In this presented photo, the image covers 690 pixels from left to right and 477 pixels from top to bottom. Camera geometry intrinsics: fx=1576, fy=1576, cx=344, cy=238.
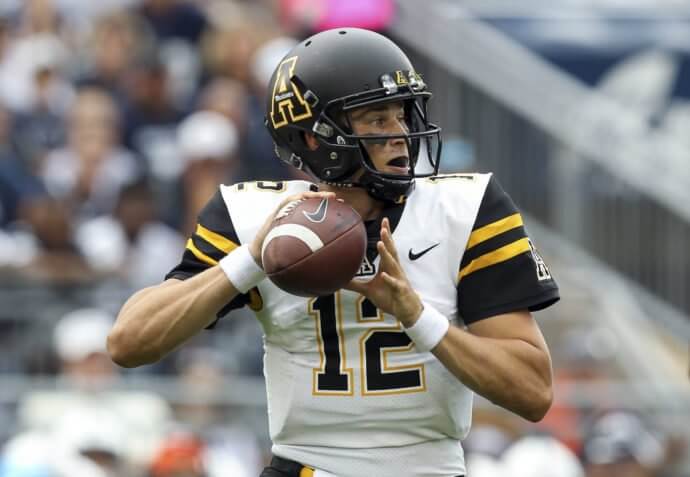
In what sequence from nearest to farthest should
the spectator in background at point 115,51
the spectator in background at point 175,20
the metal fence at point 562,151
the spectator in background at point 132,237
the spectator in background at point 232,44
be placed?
the spectator in background at point 132,237 < the metal fence at point 562,151 < the spectator in background at point 115,51 < the spectator in background at point 232,44 < the spectator in background at point 175,20

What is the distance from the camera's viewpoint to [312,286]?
13.9 ft

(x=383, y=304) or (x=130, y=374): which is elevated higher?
(x=383, y=304)

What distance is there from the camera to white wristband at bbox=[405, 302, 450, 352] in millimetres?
4273

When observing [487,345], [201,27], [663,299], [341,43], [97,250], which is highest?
[341,43]

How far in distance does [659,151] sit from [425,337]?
5.72m

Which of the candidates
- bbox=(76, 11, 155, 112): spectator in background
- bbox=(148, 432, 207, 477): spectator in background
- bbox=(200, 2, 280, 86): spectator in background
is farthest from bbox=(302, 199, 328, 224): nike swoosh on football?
bbox=(200, 2, 280, 86): spectator in background

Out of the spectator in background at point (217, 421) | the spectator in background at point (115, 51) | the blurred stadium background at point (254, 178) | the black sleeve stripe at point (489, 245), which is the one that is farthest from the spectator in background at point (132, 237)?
the black sleeve stripe at point (489, 245)

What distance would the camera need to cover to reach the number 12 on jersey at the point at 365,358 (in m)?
4.50

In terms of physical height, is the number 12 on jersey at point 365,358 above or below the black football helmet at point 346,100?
below

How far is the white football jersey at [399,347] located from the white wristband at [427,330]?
21 cm

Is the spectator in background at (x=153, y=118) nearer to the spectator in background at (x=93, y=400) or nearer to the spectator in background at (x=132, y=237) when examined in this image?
the spectator in background at (x=132, y=237)

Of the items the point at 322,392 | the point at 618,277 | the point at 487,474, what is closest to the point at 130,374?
the point at 487,474

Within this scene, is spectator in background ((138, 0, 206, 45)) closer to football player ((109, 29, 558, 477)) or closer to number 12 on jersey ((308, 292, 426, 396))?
football player ((109, 29, 558, 477))

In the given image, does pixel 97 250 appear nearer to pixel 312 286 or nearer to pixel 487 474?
pixel 487 474
